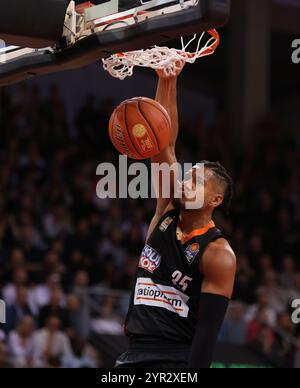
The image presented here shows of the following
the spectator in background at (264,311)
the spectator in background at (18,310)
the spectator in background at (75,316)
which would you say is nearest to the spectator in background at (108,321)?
the spectator in background at (75,316)

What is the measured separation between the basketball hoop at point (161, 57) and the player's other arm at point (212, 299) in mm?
990

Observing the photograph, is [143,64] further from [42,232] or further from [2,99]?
[2,99]

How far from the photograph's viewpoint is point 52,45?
4.16 meters

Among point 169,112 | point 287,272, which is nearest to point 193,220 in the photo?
point 169,112

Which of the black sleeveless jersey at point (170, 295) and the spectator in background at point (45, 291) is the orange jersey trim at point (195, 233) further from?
the spectator in background at point (45, 291)

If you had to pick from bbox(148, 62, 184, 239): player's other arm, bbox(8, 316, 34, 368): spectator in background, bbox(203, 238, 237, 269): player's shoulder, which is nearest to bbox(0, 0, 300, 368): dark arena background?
bbox(8, 316, 34, 368): spectator in background

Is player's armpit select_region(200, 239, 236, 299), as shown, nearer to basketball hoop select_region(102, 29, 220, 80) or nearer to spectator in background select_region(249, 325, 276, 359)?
basketball hoop select_region(102, 29, 220, 80)

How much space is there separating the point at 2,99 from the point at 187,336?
325 inches

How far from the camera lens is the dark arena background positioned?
878cm

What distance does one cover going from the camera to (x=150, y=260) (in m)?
4.16

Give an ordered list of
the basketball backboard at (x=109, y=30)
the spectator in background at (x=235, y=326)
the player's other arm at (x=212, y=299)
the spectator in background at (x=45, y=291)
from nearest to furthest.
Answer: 1. the basketball backboard at (x=109, y=30)
2. the player's other arm at (x=212, y=299)
3. the spectator in background at (x=45, y=291)
4. the spectator in background at (x=235, y=326)

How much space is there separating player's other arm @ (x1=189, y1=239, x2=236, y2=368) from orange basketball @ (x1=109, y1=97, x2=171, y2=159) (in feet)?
1.94

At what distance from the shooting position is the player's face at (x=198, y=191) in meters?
4.19

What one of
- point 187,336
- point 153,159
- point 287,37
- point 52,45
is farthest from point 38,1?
point 287,37
